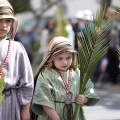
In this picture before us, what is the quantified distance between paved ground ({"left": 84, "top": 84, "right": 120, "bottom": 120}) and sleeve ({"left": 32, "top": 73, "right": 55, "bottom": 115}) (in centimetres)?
363

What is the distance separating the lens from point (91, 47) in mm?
5590

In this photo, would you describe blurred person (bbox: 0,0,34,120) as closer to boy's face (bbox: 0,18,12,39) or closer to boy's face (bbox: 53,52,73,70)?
boy's face (bbox: 0,18,12,39)

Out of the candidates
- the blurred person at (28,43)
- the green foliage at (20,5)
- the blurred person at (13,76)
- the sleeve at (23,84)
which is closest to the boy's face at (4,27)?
the blurred person at (13,76)

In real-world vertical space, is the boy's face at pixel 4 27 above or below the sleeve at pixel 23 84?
above

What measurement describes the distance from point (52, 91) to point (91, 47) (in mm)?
565

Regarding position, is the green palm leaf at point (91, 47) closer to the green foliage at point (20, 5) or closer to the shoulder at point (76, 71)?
the shoulder at point (76, 71)

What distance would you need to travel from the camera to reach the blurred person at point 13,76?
17.5 ft

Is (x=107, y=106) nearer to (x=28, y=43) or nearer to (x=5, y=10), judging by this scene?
(x=5, y=10)

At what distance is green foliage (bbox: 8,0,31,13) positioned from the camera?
67.4ft

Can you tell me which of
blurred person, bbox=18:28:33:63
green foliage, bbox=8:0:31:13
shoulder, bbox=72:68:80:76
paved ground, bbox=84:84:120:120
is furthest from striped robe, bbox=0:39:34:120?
green foliage, bbox=8:0:31:13

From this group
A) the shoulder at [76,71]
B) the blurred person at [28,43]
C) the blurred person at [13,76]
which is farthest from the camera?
the blurred person at [28,43]

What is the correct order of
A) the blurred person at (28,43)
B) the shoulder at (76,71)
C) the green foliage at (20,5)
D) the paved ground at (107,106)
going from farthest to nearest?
the green foliage at (20,5), the blurred person at (28,43), the paved ground at (107,106), the shoulder at (76,71)

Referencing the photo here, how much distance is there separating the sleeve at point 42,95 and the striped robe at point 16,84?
0.27 m

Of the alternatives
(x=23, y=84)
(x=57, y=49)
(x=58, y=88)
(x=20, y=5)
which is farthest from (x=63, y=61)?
(x=20, y=5)
